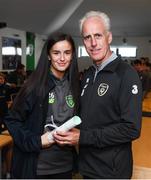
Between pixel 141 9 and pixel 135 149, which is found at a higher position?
pixel 141 9

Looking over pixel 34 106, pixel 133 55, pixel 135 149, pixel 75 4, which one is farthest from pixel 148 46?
pixel 34 106

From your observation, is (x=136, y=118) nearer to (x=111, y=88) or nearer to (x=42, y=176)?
(x=111, y=88)

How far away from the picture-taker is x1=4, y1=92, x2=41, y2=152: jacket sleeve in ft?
4.41

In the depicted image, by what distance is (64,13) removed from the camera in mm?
9008

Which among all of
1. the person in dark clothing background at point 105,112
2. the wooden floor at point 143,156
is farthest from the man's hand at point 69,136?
the wooden floor at point 143,156

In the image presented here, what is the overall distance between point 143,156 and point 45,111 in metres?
0.89

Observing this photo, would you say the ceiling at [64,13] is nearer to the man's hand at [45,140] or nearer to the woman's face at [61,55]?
the woman's face at [61,55]

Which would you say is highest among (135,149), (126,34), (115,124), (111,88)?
(126,34)

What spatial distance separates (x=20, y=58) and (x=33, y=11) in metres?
2.12

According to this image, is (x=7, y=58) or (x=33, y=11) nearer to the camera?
(x=33, y=11)

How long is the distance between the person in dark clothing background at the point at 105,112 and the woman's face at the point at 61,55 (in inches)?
4.0

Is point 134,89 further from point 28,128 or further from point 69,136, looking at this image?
point 28,128

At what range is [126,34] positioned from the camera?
39.0ft

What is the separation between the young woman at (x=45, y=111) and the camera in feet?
4.45
